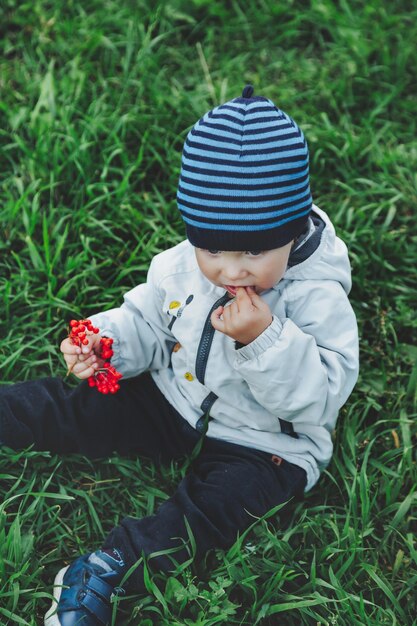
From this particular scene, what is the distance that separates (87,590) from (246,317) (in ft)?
2.77

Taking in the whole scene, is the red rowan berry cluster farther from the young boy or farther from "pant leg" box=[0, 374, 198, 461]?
"pant leg" box=[0, 374, 198, 461]

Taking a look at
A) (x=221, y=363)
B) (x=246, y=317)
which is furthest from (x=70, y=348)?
(x=246, y=317)

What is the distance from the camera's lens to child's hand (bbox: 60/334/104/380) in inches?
86.3

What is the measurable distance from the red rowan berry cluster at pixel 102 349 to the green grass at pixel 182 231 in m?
0.34

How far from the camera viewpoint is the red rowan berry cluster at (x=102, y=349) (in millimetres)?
2143

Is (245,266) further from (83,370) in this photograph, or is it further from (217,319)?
(83,370)

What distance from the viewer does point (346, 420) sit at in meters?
Result: 2.51

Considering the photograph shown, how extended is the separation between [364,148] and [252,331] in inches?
60.5

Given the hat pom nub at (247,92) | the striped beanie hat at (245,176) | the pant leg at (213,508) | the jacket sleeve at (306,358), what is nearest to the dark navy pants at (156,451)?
the pant leg at (213,508)

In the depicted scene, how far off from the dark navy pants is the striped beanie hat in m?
0.71

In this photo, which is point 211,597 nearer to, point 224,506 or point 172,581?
point 172,581

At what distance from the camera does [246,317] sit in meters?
1.95

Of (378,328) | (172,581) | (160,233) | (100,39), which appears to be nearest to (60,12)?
(100,39)

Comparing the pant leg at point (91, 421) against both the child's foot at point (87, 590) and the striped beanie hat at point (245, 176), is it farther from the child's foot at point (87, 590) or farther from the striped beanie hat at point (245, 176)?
the striped beanie hat at point (245, 176)
